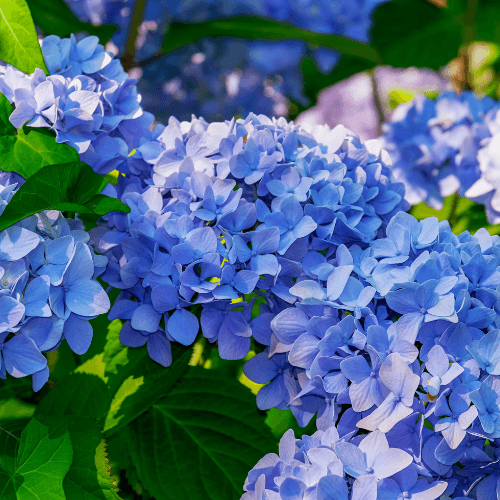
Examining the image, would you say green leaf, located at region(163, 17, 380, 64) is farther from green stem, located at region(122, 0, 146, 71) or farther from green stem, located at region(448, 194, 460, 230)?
green stem, located at region(448, 194, 460, 230)

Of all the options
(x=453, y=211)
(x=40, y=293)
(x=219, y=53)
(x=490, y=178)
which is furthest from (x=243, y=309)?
(x=219, y=53)

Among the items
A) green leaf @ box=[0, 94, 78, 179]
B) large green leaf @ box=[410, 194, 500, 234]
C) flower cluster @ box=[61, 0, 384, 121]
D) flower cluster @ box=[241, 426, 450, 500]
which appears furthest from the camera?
flower cluster @ box=[61, 0, 384, 121]

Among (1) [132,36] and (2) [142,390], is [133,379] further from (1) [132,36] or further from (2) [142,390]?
(1) [132,36]

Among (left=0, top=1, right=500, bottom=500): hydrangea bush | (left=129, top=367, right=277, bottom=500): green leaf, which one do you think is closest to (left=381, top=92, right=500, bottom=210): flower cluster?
(left=0, top=1, right=500, bottom=500): hydrangea bush

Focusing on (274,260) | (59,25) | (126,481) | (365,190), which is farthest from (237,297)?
(59,25)

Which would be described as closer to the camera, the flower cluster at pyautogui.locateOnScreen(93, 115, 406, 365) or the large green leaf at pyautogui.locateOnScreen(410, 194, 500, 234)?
the flower cluster at pyautogui.locateOnScreen(93, 115, 406, 365)

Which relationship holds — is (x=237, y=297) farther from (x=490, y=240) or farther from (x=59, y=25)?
(x=59, y=25)
